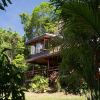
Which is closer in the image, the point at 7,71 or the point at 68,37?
the point at 7,71

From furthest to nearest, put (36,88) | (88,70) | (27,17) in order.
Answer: (27,17), (36,88), (88,70)

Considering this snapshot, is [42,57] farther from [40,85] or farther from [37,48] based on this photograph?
[40,85]

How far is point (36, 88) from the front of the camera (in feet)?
83.5

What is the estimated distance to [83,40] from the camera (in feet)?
30.6

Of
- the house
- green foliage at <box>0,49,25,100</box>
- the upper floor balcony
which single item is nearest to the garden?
green foliage at <box>0,49,25,100</box>

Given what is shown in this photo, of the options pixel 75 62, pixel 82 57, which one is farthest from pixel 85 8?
pixel 75 62

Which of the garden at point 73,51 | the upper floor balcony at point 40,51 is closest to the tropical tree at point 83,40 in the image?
the garden at point 73,51

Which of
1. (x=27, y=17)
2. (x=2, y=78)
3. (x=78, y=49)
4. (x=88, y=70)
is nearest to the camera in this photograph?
(x=2, y=78)

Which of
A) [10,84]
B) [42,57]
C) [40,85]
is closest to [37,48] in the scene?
[42,57]

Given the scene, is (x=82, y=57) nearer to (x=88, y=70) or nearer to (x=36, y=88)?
(x=88, y=70)

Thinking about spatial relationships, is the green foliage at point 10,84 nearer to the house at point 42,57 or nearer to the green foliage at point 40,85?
the green foliage at point 40,85

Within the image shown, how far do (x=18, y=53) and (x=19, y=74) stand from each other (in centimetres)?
4768

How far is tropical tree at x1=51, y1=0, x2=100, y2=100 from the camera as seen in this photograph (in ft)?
24.7

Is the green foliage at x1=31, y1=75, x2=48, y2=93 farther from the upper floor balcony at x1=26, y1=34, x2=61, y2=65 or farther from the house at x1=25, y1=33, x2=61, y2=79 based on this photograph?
the upper floor balcony at x1=26, y1=34, x2=61, y2=65
